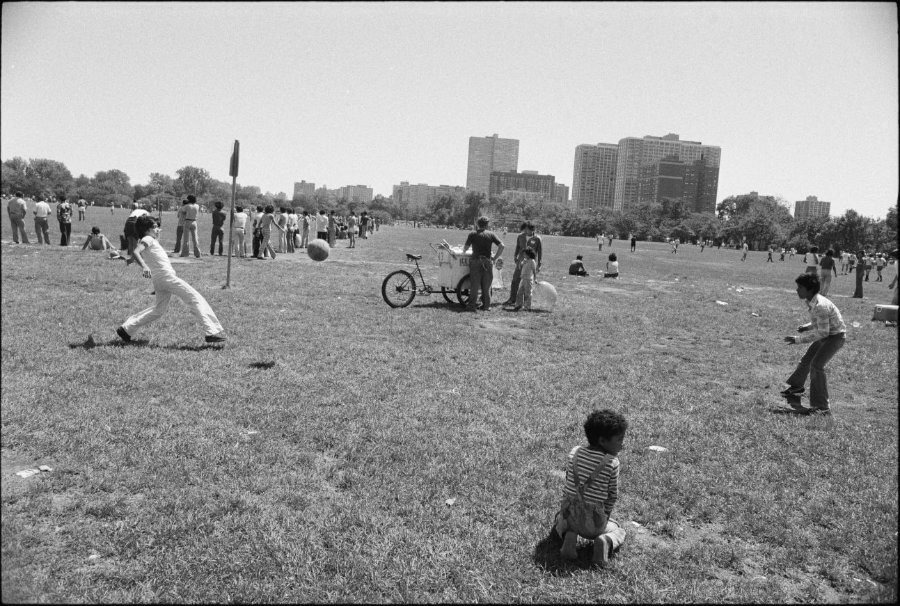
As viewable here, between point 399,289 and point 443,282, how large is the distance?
39.2 inches

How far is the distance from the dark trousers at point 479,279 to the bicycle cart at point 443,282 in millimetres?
262

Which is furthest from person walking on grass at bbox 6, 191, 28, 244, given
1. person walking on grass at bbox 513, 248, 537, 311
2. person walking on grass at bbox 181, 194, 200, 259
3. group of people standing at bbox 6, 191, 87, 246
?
person walking on grass at bbox 513, 248, 537, 311

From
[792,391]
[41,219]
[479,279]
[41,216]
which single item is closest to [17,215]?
[41,216]

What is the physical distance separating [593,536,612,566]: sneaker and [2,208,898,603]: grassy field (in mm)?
78

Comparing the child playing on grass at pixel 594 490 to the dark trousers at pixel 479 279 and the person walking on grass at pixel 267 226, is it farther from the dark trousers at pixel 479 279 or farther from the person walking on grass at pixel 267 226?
the person walking on grass at pixel 267 226

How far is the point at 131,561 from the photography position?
12.1 ft

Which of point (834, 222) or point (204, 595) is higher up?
point (834, 222)

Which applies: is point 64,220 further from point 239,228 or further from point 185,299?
point 185,299

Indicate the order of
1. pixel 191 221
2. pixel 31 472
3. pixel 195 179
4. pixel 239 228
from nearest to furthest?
pixel 31 472 < pixel 191 221 < pixel 239 228 < pixel 195 179

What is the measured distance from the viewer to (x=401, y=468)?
5117 mm

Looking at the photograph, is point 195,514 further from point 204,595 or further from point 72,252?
point 72,252

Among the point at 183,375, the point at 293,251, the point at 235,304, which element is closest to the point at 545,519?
the point at 183,375

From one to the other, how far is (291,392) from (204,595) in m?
3.54

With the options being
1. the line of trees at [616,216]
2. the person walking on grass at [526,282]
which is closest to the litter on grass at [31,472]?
the person walking on grass at [526,282]
